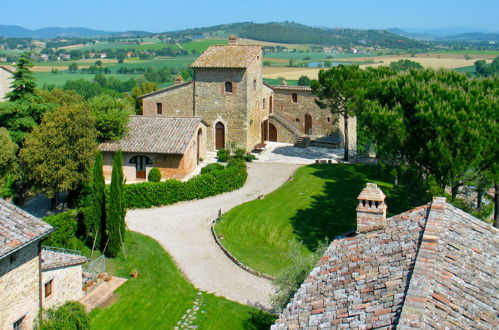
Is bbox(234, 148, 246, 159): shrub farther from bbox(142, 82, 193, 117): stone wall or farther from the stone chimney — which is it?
the stone chimney

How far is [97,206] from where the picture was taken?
87.0 ft

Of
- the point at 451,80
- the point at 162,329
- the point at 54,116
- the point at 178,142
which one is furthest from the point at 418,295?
the point at 178,142

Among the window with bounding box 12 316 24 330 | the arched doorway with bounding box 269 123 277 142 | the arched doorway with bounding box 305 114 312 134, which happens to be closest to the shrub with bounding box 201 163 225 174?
the arched doorway with bounding box 269 123 277 142

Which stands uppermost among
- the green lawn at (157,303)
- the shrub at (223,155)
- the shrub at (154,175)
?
the shrub at (223,155)

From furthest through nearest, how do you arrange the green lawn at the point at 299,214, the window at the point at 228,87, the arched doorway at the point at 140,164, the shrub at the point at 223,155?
the window at the point at 228,87, the shrub at the point at 223,155, the arched doorway at the point at 140,164, the green lawn at the point at 299,214

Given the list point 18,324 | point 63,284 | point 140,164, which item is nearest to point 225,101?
point 140,164

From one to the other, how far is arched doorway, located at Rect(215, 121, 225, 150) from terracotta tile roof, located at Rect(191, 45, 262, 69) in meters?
5.12

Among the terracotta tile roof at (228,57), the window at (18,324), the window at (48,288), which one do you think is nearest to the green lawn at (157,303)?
the window at (48,288)

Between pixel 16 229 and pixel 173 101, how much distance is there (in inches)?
1206

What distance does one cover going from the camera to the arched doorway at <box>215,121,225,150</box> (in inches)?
1838

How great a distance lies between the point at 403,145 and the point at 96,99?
23770mm

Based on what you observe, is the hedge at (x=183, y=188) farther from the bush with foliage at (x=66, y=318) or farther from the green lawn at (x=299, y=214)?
the bush with foliage at (x=66, y=318)

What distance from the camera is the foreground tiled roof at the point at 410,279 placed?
11.1 m

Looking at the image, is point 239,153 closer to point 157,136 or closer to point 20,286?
point 157,136
